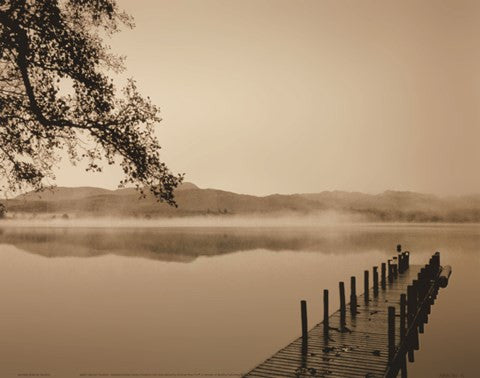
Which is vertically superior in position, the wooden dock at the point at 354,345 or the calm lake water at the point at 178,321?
the wooden dock at the point at 354,345

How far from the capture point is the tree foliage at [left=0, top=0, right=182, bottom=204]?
11.6 metres

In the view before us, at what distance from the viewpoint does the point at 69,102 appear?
41.2 ft

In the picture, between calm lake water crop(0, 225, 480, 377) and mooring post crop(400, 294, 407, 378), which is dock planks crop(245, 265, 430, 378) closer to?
mooring post crop(400, 294, 407, 378)

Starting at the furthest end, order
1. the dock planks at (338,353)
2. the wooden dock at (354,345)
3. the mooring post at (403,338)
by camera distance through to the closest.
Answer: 1. the mooring post at (403,338)
2. the wooden dock at (354,345)
3. the dock planks at (338,353)

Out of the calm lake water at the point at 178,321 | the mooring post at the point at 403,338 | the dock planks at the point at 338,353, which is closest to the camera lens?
the dock planks at the point at 338,353

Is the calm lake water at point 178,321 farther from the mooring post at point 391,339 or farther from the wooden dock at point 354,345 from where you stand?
the mooring post at point 391,339

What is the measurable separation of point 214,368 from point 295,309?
13.7 meters

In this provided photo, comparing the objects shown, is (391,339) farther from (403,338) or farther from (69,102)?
(69,102)

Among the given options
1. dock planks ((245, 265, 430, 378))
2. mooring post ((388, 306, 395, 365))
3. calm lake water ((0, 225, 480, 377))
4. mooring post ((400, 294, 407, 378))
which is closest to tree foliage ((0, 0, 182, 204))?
dock planks ((245, 265, 430, 378))

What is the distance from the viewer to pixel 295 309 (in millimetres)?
34219

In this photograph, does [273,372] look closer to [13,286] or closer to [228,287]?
[228,287]

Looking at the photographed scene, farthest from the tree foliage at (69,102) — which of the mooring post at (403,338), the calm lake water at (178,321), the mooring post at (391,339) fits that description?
the calm lake water at (178,321)

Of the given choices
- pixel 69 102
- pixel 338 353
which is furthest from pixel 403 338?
pixel 69 102

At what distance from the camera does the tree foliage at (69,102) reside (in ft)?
37.9
